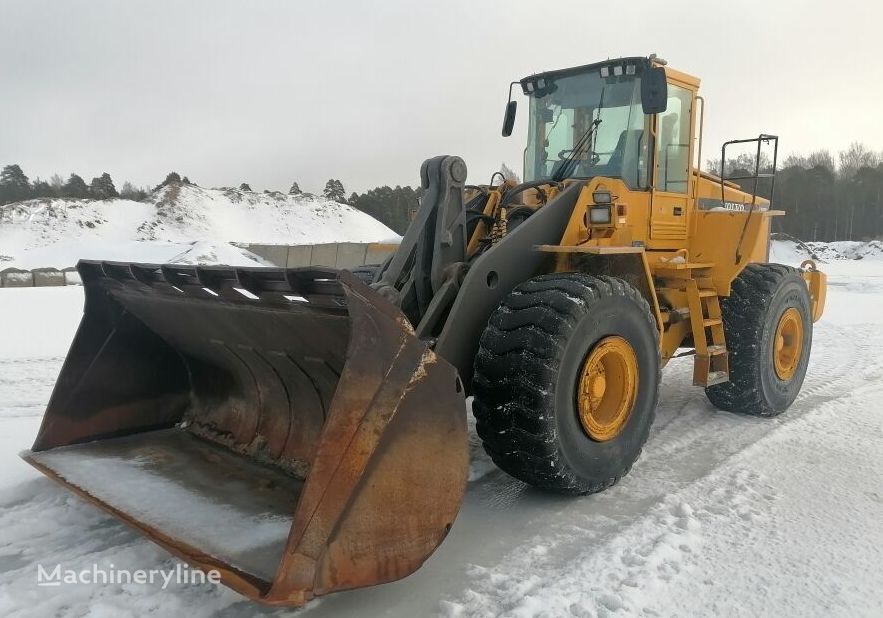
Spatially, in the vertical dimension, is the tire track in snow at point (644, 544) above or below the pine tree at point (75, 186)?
below

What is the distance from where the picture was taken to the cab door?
17.0 feet

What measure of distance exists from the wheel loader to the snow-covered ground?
23 cm

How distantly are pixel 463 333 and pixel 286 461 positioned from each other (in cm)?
124

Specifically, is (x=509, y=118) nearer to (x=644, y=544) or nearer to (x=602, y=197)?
(x=602, y=197)

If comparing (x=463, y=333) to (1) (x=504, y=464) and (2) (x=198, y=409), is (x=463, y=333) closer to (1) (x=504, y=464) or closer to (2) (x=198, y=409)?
(1) (x=504, y=464)

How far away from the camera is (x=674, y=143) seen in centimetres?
538

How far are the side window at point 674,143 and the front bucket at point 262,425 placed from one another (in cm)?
319

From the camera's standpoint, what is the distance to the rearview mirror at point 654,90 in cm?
446

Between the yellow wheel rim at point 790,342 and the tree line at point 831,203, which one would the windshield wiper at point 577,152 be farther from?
the tree line at point 831,203

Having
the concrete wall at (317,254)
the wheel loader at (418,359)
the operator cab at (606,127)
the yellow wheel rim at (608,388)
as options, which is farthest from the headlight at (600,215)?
the concrete wall at (317,254)

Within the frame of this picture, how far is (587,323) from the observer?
146 inches

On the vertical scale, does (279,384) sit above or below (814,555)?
above

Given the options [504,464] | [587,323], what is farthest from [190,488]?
[587,323]

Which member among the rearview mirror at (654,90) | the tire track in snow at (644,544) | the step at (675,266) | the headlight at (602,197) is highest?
the rearview mirror at (654,90)
